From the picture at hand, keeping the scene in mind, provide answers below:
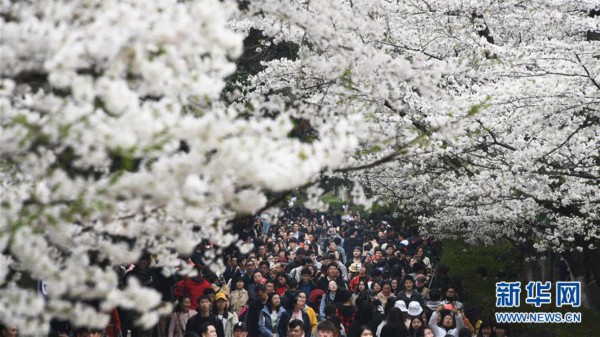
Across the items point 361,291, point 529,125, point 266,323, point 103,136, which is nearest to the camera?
point 103,136

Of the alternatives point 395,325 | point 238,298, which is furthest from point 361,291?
point 395,325

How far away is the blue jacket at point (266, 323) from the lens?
409 inches

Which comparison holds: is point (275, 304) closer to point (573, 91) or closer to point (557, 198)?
point (557, 198)

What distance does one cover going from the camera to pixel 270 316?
34.5 feet

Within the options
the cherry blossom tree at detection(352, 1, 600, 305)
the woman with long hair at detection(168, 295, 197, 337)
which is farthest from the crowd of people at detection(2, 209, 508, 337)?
the cherry blossom tree at detection(352, 1, 600, 305)

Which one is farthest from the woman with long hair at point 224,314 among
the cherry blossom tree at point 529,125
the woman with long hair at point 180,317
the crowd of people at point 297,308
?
the cherry blossom tree at point 529,125

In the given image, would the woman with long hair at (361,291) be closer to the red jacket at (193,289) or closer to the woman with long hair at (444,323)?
the woman with long hair at (444,323)

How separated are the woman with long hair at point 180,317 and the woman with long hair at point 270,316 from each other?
1006 millimetres

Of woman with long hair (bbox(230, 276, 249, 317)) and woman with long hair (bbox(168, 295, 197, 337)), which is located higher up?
woman with long hair (bbox(230, 276, 249, 317))

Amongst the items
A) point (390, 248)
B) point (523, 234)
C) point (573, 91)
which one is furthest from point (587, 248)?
point (390, 248)

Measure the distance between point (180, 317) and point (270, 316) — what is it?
1320 mm

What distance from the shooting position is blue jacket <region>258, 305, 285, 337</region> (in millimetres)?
10391

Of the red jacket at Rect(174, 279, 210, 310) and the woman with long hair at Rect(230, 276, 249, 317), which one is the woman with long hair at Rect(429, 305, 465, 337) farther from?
the red jacket at Rect(174, 279, 210, 310)

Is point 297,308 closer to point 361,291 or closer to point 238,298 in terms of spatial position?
point 238,298
